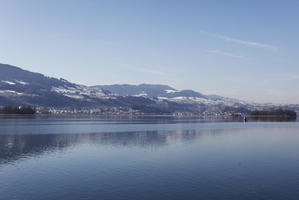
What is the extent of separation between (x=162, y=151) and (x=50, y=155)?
27.8 metres

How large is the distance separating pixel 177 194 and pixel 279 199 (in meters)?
12.9

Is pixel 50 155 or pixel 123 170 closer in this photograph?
pixel 123 170

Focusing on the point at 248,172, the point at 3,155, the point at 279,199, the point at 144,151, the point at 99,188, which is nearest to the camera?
the point at 279,199

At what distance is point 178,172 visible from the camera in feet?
165

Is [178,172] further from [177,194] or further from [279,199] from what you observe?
[279,199]

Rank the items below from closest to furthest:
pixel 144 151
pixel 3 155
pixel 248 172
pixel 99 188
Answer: pixel 99 188, pixel 248 172, pixel 3 155, pixel 144 151

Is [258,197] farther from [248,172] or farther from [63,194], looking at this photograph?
[63,194]

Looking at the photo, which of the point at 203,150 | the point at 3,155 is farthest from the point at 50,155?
the point at 203,150

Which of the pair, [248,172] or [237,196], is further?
[248,172]

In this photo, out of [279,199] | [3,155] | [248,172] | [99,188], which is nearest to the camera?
[279,199]

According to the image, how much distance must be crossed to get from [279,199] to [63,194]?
27.9m

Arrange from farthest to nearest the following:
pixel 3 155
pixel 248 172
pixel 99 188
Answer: pixel 3 155
pixel 248 172
pixel 99 188

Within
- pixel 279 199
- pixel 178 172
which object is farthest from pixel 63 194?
pixel 279 199

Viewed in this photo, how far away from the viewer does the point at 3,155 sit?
6538 cm
